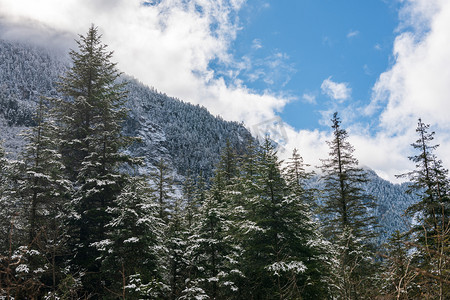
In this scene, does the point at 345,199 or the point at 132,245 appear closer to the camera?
the point at 132,245

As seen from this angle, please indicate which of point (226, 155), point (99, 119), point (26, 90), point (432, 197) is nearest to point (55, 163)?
point (99, 119)

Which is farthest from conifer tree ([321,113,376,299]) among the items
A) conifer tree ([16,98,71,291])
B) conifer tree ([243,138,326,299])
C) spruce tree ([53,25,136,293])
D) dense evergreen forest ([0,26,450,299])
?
conifer tree ([16,98,71,291])

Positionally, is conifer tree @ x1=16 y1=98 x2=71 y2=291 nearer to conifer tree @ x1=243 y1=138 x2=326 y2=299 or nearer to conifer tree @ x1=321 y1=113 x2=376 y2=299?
conifer tree @ x1=243 y1=138 x2=326 y2=299

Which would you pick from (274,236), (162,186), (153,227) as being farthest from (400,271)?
(162,186)

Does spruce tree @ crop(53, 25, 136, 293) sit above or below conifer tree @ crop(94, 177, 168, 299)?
above

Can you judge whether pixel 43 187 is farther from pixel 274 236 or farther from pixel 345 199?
pixel 345 199

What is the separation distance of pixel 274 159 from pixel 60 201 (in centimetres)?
1290

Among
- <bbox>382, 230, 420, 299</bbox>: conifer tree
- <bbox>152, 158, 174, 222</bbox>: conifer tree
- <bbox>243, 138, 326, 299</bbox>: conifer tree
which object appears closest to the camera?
<bbox>382, 230, 420, 299</bbox>: conifer tree

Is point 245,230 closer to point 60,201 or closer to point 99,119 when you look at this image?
point 60,201

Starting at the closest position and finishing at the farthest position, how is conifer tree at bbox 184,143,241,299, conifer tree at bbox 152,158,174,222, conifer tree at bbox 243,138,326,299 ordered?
conifer tree at bbox 243,138,326,299 → conifer tree at bbox 184,143,241,299 → conifer tree at bbox 152,158,174,222

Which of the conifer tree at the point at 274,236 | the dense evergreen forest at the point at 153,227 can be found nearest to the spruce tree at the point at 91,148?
the dense evergreen forest at the point at 153,227

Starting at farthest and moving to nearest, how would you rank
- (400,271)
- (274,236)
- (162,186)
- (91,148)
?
(162,186), (91,148), (274,236), (400,271)

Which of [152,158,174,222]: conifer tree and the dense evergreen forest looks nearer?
the dense evergreen forest

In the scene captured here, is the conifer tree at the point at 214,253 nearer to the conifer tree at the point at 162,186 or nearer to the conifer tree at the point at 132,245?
the conifer tree at the point at 132,245
